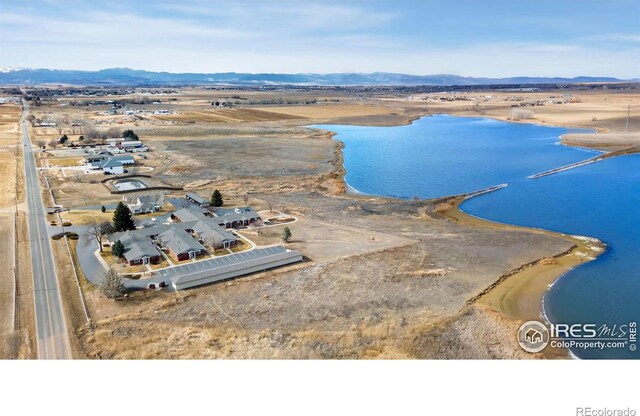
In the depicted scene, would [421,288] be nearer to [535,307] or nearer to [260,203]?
[535,307]

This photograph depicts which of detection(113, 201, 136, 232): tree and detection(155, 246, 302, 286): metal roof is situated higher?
detection(113, 201, 136, 232): tree

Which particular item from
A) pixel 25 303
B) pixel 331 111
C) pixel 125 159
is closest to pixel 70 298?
pixel 25 303

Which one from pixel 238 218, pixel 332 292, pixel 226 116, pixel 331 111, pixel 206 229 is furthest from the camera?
pixel 331 111

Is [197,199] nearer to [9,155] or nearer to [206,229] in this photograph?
[206,229]

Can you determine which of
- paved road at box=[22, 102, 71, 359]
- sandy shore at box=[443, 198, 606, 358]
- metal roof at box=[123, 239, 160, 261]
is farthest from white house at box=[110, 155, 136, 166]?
sandy shore at box=[443, 198, 606, 358]

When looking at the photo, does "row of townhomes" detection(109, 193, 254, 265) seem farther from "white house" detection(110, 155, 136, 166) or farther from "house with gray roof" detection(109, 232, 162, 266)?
"white house" detection(110, 155, 136, 166)

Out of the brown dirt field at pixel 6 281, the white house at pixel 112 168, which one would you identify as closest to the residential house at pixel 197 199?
the brown dirt field at pixel 6 281
